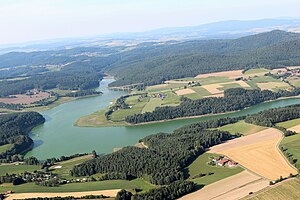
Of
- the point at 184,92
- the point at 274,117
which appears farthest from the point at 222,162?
the point at 184,92

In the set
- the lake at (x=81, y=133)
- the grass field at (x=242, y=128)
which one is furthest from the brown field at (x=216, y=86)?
the grass field at (x=242, y=128)

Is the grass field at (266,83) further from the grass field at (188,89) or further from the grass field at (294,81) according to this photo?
the grass field at (294,81)

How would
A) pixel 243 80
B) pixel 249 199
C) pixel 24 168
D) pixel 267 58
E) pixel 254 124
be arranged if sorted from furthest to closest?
pixel 267 58, pixel 243 80, pixel 254 124, pixel 24 168, pixel 249 199

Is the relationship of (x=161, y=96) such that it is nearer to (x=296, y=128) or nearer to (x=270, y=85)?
(x=270, y=85)

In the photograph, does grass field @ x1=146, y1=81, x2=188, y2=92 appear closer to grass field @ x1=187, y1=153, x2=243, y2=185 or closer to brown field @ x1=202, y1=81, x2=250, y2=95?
brown field @ x1=202, y1=81, x2=250, y2=95

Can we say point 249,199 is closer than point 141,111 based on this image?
Yes

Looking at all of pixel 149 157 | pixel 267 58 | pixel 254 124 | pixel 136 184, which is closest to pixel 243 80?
pixel 267 58

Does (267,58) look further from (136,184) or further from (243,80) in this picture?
(136,184)
